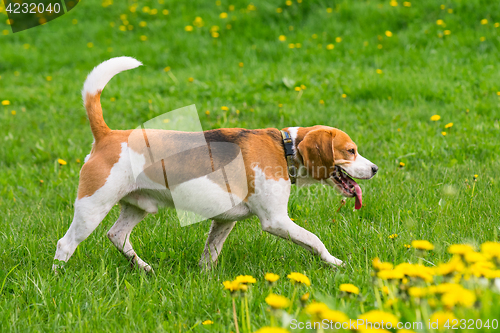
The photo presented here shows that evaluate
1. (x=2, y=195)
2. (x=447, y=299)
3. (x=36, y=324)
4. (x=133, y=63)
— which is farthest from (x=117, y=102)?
(x=447, y=299)

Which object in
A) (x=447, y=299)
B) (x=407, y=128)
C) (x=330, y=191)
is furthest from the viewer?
(x=407, y=128)

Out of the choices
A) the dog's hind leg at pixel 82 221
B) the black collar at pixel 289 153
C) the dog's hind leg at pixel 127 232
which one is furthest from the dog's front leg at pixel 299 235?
the dog's hind leg at pixel 82 221

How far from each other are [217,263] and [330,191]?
1512 millimetres

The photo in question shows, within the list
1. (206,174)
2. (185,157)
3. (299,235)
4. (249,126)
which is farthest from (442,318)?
(249,126)

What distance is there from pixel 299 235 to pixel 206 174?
0.75 metres

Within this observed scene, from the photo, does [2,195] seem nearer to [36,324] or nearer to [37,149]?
[37,149]

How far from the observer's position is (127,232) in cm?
342

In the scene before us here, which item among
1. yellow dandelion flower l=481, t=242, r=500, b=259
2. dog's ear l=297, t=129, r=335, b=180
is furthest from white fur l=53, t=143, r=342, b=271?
yellow dandelion flower l=481, t=242, r=500, b=259

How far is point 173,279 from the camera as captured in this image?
3059mm

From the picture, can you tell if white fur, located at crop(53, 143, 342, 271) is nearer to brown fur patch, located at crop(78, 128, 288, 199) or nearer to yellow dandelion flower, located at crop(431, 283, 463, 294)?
brown fur patch, located at crop(78, 128, 288, 199)

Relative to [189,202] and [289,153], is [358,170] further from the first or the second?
[189,202]

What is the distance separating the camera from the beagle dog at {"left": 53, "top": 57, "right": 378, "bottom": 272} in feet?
9.94

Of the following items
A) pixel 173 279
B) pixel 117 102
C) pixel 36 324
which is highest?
pixel 36 324

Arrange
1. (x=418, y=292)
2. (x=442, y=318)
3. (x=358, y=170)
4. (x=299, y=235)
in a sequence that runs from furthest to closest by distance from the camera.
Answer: (x=358, y=170) → (x=299, y=235) → (x=418, y=292) → (x=442, y=318)
